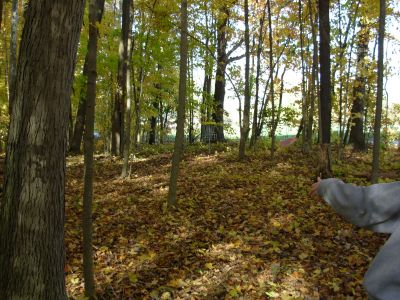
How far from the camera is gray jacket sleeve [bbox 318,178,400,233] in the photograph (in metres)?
1.88

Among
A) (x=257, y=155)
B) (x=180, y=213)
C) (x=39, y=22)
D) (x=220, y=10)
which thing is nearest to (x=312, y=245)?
(x=180, y=213)

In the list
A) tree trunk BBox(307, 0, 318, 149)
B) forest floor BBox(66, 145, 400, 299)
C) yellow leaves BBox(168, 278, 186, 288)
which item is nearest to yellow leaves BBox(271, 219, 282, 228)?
forest floor BBox(66, 145, 400, 299)

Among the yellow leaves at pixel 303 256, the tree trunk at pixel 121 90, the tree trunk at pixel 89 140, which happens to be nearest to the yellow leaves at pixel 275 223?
the yellow leaves at pixel 303 256

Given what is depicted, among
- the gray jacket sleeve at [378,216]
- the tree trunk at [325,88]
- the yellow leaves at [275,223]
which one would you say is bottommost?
the yellow leaves at [275,223]

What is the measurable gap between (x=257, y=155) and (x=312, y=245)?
7.59m

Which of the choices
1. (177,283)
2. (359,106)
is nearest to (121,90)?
(359,106)

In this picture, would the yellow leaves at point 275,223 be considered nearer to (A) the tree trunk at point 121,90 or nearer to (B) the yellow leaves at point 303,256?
(B) the yellow leaves at point 303,256

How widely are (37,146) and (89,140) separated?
105cm

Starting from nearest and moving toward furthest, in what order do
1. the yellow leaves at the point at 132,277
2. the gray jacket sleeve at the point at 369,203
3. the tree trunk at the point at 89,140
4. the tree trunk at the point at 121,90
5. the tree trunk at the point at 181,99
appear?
the gray jacket sleeve at the point at 369,203, the tree trunk at the point at 89,140, the yellow leaves at the point at 132,277, the tree trunk at the point at 181,99, the tree trunk at the point at 121,90

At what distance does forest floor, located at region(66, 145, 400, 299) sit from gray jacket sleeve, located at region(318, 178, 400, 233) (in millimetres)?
2606

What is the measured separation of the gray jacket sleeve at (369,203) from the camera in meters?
1.88

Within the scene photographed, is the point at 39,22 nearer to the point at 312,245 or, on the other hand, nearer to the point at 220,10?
the point at 312,245

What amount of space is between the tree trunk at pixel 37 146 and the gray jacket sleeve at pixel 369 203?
85.9 inches

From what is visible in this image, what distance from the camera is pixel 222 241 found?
19.1 feet
